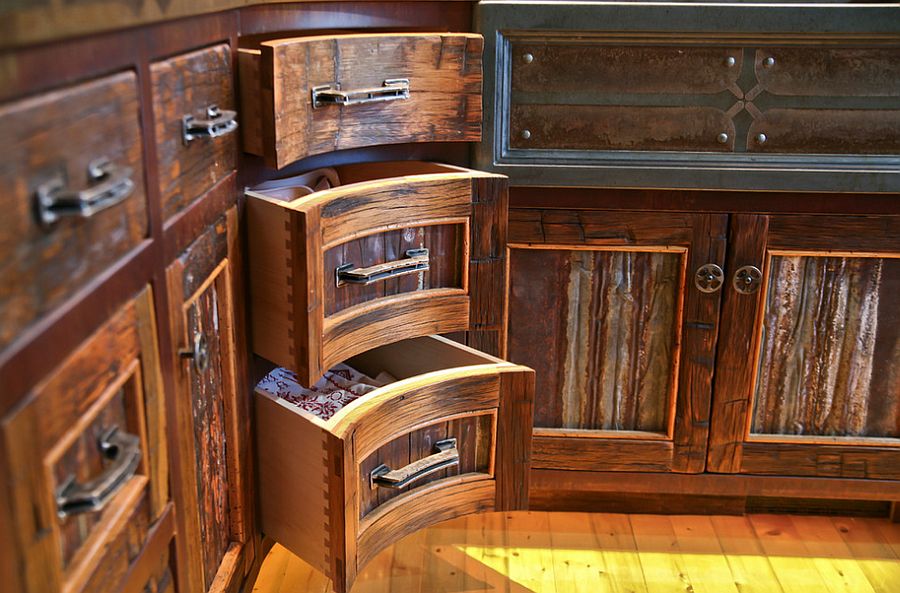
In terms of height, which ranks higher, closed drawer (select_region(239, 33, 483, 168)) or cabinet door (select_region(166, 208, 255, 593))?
closed drawer (select_region(239, 33, 483, 168))

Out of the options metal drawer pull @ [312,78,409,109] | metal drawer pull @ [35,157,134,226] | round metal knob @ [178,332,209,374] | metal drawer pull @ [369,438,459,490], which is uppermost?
metal drawer pull @ [312,78,409,109]

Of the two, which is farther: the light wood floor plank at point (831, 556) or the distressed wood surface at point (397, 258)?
the light wood floor plank at point (831, 556)

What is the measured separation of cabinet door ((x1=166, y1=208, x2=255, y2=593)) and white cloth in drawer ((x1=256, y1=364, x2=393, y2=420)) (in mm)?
114

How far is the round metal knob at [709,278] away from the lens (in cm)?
154

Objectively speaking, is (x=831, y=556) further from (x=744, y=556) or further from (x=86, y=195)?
(x=86, y=195)

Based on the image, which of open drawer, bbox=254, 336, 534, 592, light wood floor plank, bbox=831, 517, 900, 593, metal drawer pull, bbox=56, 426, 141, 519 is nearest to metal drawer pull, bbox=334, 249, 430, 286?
open drawer, bbox=254, 336, 534, 592

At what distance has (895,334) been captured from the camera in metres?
1.57

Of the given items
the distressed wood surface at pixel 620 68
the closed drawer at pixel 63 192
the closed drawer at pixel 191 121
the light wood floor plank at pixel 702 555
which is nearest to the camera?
the closed drawer at pixel 63 192

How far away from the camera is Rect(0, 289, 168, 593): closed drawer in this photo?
0.62 m

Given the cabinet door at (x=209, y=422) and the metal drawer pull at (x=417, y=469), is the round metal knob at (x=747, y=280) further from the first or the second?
the cabinet door at (x=209, y=422)

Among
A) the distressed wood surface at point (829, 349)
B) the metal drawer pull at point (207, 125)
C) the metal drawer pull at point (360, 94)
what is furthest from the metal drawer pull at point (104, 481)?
the distressed wood surface at point (829, 349)

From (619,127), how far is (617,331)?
357mm

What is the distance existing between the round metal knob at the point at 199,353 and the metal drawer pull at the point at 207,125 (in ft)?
0.71

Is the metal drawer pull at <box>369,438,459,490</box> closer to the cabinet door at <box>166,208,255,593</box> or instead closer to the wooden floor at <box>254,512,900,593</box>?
the cabinet door at <box>166,208,255,593</box>
